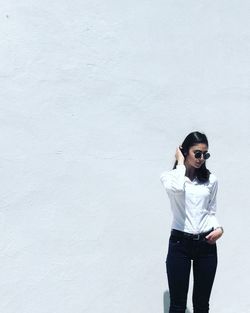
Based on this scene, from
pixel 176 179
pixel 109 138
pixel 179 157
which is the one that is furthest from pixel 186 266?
pixel 109 138

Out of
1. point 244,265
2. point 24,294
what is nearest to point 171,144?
point 244,265

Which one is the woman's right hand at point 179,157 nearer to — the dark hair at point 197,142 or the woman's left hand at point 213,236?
the dark hair at point 197,142

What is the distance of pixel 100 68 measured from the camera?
3.76 meters

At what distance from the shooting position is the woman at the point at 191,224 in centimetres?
347

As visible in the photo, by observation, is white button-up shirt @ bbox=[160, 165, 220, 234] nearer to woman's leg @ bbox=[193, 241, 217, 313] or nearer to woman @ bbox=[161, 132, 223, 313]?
woman @ bbox=[161, 132, 223, 313]

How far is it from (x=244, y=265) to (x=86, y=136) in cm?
167

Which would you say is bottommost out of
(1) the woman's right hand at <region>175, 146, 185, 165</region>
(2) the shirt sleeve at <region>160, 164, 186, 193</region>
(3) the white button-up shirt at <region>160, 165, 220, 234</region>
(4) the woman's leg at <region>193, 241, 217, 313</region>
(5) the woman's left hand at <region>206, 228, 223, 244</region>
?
(4) the woman's leg at <region>193, 241, 217, 313</region>

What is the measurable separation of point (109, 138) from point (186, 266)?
3.37ft

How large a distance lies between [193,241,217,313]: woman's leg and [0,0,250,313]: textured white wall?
1.52 ft

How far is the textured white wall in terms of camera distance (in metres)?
3.56

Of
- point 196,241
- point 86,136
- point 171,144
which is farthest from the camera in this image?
point 171,144

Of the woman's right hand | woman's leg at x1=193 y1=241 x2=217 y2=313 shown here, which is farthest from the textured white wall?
woman's leg at x1=193 y1=241 x2=217 y2=313

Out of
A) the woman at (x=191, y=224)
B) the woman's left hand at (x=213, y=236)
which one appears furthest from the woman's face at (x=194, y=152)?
the woman's left hand at (x=213, y=236)

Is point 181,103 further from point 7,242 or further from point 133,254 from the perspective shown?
point 7,242
